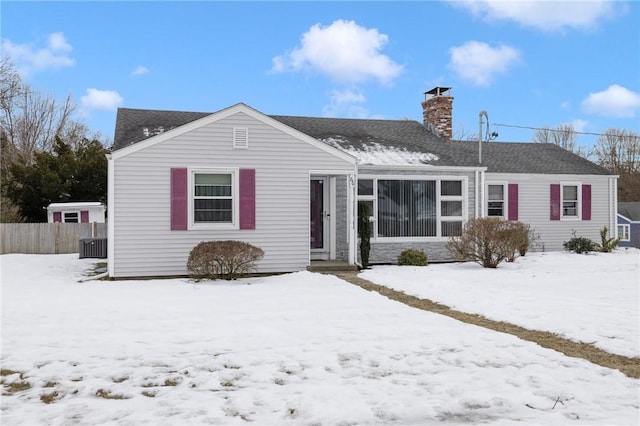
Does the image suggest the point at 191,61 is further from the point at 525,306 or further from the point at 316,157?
the point at 525,306

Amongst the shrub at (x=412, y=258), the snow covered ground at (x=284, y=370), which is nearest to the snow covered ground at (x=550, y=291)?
the shrub at (x=412, y=258)

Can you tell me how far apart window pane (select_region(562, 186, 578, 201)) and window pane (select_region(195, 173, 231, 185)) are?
12.0m

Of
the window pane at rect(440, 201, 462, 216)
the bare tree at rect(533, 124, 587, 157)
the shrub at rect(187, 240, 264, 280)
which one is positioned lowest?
the shrub at rect(187, 240, 264, 280)

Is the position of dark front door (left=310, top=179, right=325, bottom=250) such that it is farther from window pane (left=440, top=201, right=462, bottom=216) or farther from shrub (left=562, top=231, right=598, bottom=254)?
shrub (left=562, top=231, right=598, bottom=254)

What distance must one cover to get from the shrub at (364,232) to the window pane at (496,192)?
5479 millimetres

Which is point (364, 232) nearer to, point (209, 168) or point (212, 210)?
point (212, 210)

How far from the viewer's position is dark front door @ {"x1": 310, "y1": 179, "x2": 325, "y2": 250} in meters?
14.0

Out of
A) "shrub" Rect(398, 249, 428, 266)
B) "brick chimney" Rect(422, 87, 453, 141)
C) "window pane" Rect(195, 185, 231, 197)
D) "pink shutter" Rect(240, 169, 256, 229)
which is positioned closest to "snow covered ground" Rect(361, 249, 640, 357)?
"shrub" Rect(398, 249, 428, 266)

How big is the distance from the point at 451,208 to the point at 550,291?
19.1ft

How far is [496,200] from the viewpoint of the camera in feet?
55.1

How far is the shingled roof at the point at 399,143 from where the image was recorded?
49.1 feet

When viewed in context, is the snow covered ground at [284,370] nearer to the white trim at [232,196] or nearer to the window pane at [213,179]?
the white trim at [232,196]

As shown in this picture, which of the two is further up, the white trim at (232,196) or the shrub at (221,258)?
the white trim at (232,196)

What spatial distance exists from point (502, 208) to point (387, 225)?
463 cm
